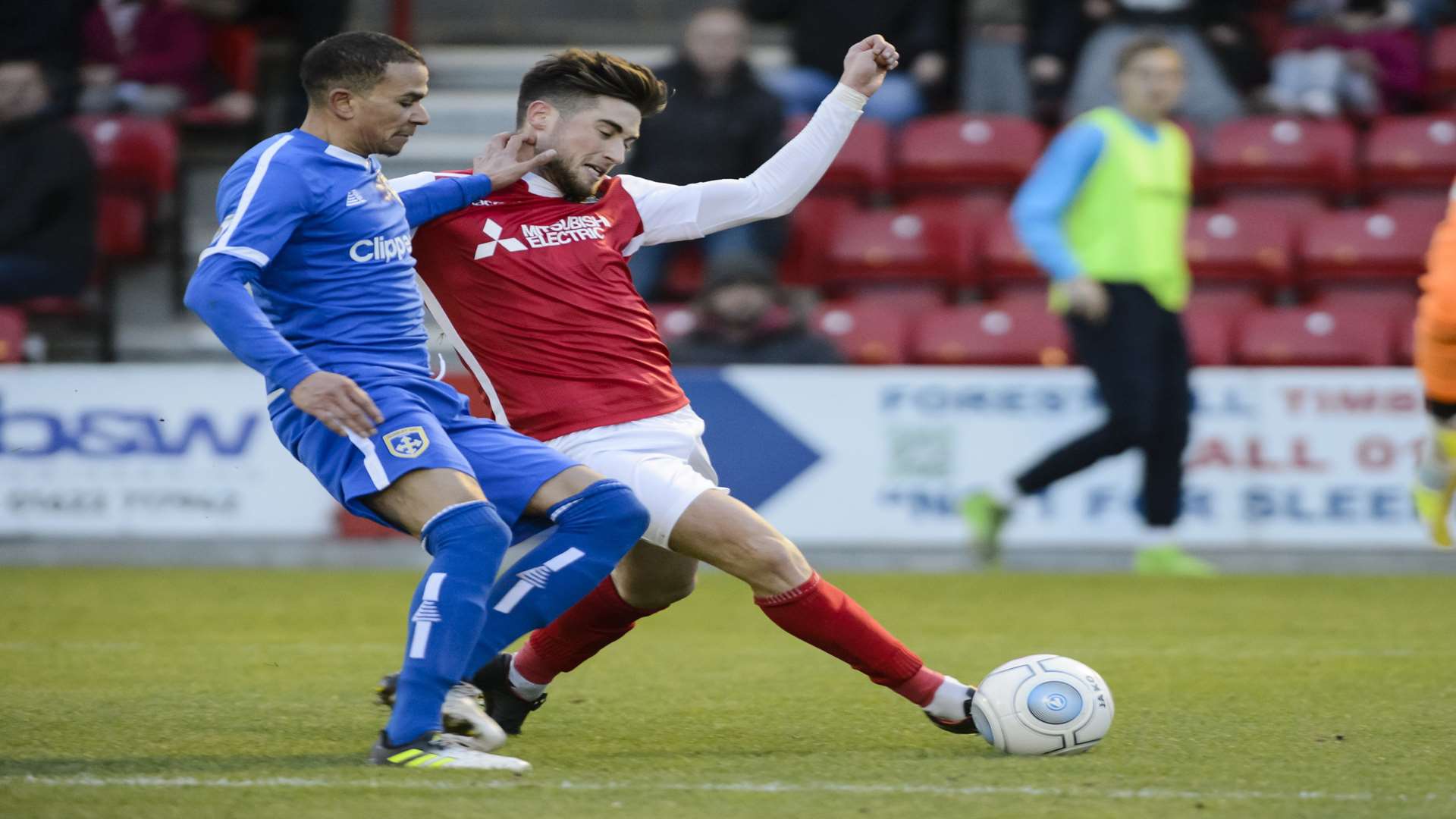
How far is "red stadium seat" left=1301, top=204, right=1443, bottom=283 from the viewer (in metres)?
11.2

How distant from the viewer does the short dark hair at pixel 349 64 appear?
169 inches

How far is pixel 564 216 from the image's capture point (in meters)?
4.80

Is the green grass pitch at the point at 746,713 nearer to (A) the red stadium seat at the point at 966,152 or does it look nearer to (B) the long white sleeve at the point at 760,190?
(B) the long white sleeve at the point at 760,190

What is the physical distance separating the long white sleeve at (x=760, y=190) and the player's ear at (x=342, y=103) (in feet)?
2.83

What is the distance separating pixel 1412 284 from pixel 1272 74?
74.0 inches

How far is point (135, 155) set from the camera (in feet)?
38.4

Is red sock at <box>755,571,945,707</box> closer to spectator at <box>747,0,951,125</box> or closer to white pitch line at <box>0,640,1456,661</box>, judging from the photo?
white pitch line at <box>0,640,1456,661</box>

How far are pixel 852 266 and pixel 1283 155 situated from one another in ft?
8.81

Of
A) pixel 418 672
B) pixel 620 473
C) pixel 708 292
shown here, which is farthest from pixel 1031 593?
pixel 418 672

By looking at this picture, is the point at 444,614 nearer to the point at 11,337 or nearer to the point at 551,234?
the point at 551,234

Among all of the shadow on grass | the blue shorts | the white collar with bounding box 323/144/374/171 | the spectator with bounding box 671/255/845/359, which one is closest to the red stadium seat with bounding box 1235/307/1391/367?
the spectator with bounding box 671/255/845/359

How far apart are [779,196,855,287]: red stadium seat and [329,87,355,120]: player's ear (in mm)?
7344

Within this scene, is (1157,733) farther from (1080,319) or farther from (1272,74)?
(1272,74)

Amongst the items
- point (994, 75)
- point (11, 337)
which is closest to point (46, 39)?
point (11, 337)
